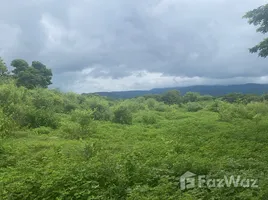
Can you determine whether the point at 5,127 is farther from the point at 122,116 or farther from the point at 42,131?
the point at 122,116

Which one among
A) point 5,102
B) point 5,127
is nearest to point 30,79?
point 5,102

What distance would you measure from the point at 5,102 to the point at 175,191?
15514 mm

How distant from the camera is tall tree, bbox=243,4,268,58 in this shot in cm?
1382

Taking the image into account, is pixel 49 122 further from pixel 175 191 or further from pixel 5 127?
pixel 175 191

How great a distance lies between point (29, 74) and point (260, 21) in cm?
3347

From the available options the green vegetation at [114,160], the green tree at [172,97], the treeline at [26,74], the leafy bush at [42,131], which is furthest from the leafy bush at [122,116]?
the green tree at [172,97]

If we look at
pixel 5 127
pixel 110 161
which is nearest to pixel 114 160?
pixel 110 161

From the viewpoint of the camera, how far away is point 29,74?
39.8 metres

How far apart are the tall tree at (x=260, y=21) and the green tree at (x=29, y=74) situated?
31.7m

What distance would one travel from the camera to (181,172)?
7.10 metres

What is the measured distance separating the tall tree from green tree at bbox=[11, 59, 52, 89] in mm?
31655

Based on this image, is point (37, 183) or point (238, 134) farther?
point (238, 134)

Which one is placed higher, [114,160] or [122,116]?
[114,160]

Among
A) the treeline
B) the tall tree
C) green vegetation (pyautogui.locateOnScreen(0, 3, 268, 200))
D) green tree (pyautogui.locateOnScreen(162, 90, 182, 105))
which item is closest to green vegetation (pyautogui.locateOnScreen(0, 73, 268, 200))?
green vegetation (pyautogui.locateOnScreen(0, 3, 268, 200))
